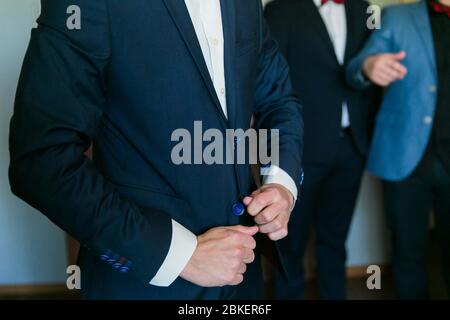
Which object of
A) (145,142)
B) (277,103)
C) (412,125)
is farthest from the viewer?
(412,125)

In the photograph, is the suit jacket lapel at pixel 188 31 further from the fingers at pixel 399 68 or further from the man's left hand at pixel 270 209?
the fingers at pixel 399 68

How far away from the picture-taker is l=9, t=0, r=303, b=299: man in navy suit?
0.69 metres

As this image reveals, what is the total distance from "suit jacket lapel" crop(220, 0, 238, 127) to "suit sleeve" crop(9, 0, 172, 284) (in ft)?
0.69

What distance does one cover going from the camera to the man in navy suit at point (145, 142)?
0.69m

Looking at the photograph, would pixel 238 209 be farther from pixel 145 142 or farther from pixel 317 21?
pixel 317 21

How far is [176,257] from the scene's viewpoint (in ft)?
2.47

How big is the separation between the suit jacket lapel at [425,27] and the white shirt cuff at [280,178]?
2.87 ft

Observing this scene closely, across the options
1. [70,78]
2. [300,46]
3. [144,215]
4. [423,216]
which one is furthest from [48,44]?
[423,216]

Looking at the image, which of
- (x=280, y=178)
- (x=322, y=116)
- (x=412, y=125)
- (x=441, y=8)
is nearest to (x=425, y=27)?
(x=441, y=8)

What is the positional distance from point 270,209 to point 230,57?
0.87 feet

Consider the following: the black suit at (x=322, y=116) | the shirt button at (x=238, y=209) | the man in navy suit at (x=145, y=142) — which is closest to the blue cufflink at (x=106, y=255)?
the man in navy suit at (x=145, y=142)

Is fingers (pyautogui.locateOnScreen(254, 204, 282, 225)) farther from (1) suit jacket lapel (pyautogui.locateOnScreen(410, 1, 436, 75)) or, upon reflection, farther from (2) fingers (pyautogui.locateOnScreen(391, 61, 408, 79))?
(1) suit jacket lapel (pyautogui.locateOnScreen(410, 1, 436, 75))

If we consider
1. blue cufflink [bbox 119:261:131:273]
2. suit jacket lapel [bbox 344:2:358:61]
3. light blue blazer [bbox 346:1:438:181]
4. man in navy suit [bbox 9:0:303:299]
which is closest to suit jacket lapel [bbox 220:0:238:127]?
man in navy suit [bbox 9:0:303:299]
